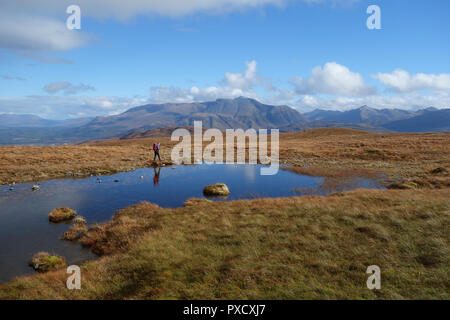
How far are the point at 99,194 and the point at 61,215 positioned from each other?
7200 mm

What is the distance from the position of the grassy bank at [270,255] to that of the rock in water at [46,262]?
5.70ft

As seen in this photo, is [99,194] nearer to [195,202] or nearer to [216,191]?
[195,202]

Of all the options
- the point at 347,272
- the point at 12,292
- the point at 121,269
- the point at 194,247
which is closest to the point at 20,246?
the point at 12,292

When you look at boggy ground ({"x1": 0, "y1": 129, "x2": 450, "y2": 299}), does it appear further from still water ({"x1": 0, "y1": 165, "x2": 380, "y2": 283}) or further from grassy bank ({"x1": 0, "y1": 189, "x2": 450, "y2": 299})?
still water ({"x1": 0, "y1": 165, "x2": 380, "y2": 283})

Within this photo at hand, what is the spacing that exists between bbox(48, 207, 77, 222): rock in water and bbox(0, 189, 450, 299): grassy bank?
16.7 ft

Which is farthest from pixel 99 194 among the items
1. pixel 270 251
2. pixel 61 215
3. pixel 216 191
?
pixel 270 251

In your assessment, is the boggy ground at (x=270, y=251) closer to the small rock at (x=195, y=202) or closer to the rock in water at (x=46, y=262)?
the small rock at (x=195, y=202)

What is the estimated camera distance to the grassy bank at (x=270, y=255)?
30.1 ft

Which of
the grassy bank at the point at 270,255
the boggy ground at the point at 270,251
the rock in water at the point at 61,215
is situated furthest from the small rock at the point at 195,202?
the rock in water at the point at 61,215

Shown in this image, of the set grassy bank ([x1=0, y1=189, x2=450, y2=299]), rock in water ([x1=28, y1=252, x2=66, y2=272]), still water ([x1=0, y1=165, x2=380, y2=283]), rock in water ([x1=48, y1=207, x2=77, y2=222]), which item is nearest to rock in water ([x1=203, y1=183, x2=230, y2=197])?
still water ([x1=0, y1=165, x2=380, y2=283])

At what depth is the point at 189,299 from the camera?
8.85m

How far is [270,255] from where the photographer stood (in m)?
11.5
